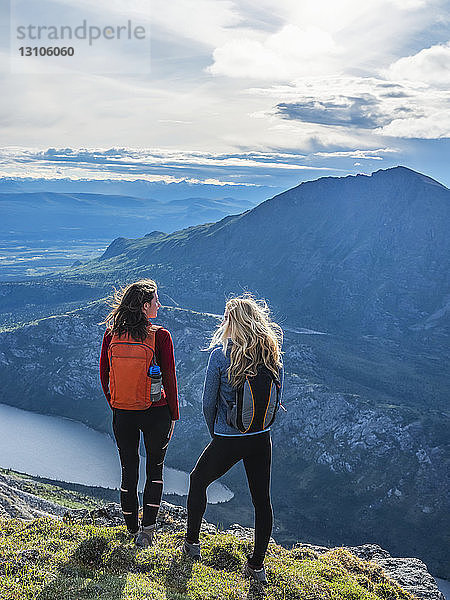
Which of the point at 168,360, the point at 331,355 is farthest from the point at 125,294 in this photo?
the point at 331,355

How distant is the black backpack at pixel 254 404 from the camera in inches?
375

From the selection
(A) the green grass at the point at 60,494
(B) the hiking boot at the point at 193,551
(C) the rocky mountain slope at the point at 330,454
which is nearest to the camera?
(B) the hiking boot at the point at 193,551

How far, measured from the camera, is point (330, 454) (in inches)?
4683

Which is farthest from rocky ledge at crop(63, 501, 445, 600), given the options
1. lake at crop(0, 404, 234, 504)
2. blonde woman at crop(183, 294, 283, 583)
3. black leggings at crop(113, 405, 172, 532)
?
lake at crop(0, 404, 234, 504)

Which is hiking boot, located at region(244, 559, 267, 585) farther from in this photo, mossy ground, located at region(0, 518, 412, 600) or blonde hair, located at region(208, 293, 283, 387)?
blonde hair, located at region(208, 293, 283, 387)

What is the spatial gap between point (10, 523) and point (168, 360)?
22.3 feet

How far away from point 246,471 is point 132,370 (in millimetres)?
2956

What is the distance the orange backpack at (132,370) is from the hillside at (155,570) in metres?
3.07

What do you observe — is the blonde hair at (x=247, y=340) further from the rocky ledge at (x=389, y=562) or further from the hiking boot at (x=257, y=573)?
the rocky ledge at (x=389, y=562)

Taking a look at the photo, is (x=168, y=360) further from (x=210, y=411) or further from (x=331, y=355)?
(x=331, y=355)

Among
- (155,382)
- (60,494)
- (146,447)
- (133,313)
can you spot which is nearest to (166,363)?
(155,382)

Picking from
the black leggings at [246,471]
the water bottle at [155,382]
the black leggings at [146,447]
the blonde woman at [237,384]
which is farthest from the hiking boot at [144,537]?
the water bottle at [155,382]

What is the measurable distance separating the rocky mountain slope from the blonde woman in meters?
92.5

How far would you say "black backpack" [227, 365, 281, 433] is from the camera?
9.53 meters
